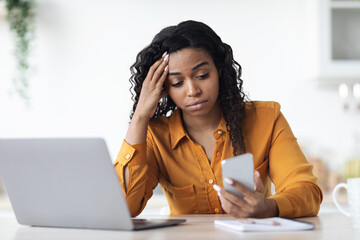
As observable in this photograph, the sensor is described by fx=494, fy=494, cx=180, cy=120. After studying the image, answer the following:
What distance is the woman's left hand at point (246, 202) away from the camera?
3.63 feet

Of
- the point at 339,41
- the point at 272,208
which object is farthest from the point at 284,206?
the point at 339,41

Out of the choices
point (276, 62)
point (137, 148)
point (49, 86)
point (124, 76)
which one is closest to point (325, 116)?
point (276, 62)

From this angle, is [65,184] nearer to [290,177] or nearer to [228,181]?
[228,181]

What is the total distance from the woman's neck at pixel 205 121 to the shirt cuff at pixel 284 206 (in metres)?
0.48

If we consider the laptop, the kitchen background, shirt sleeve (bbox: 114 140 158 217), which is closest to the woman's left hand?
the laptop

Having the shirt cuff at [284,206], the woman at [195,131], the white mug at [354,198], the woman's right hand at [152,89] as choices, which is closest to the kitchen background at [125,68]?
the woman at [195,131]

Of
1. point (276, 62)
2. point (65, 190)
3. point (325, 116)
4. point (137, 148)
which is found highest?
point (65, 190)

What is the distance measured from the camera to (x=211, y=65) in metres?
1.56

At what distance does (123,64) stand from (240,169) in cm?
229

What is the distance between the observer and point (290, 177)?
1.46 metres

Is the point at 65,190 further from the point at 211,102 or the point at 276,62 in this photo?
the point at 276,62

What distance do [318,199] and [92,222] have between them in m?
0.66

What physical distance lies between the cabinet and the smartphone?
2037 mm

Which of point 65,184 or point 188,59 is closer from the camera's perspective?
point 65,184
